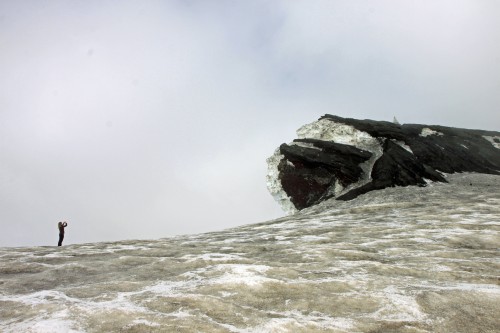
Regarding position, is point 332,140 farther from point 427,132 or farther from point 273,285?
point 273,285

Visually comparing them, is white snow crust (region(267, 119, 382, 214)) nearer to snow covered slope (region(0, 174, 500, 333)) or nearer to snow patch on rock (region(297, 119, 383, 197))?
snow patch on rock (region(297, 119, 383, 197))

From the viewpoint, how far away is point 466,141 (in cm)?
7156

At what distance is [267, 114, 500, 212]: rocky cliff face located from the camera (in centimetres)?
4447

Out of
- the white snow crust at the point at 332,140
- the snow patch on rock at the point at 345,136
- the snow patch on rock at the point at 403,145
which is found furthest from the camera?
the snow patch on rock at the point at 403,145

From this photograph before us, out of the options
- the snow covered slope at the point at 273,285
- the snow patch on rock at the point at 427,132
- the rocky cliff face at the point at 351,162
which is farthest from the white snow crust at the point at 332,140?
the snow covered slope at the point at 273,285

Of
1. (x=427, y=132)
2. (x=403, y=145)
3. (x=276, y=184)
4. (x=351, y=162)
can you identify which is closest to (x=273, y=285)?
(x=351, y=162)

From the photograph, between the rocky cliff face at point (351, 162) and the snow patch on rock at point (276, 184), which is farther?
the snow patch on rock at point (276, 184)

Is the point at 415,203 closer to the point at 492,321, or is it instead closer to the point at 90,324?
the point at 492,321

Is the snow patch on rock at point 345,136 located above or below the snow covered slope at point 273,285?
above

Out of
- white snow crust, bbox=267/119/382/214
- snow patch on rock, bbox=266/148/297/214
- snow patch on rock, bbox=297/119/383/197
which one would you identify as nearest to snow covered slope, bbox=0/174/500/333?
white snow crust, bbox=267/119/382/214

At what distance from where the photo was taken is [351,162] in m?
47.5

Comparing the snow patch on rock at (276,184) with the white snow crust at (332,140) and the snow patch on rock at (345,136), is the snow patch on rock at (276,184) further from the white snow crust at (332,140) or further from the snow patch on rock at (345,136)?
the snow patch on rock at (345,136)

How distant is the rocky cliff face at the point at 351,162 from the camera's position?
44469 mm

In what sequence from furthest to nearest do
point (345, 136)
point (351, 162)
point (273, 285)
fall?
1. point (345, 136)
2. point (351, 162)
3. point (273, 285)
